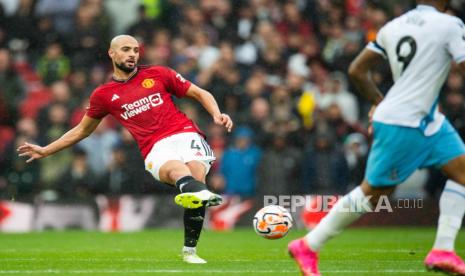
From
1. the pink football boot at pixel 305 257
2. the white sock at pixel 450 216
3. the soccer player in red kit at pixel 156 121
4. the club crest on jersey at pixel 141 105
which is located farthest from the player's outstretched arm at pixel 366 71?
the club crest on jersey at pixel 141 105

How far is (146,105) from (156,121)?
0.70 ft

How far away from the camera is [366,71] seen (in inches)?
361

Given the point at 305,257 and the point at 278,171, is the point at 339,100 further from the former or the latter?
the point at 305,257

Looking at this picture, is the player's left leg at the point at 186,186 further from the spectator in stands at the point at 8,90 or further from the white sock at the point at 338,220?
the spectator in stands at the point at 8,90

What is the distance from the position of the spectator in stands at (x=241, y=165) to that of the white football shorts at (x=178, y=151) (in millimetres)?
7670

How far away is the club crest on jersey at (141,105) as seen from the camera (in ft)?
38.6

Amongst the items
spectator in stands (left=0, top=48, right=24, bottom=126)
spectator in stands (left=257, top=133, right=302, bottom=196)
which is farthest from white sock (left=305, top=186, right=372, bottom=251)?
spectator in stands (left=0, top=48, right=24, bottom=126)

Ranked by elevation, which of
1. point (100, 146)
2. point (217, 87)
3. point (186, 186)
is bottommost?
point (100, 146)

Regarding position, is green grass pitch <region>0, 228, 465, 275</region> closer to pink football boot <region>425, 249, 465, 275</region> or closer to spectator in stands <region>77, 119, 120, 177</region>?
pink football boot <region>425, 249, 465, 275</region>

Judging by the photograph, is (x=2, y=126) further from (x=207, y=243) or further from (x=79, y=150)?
(x=207, y=243)

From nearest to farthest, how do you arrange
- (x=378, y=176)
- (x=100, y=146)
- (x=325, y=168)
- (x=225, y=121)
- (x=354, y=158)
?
(x=378, y=176) < (x=225, y=121) < (x=325, y=168) < (x=354, y=158) < (x=100, y=146)

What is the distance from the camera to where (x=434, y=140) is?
9.07m

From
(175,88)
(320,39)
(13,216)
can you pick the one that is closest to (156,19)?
(320,39)

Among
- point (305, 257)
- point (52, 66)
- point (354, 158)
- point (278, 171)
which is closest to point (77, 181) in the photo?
point (52, 66)
